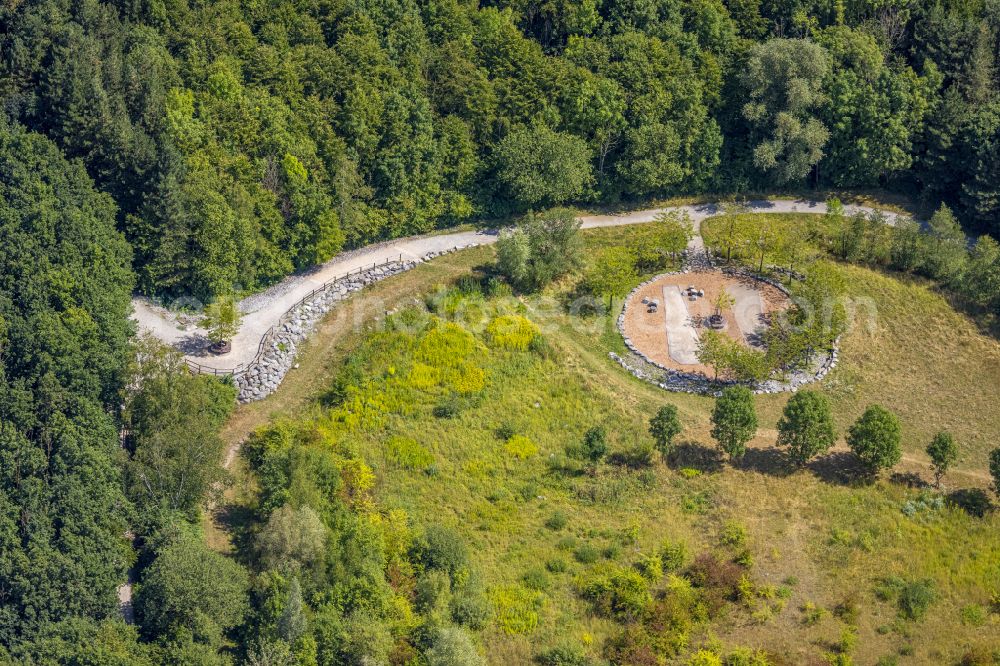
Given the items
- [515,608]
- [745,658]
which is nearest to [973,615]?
[745,658]

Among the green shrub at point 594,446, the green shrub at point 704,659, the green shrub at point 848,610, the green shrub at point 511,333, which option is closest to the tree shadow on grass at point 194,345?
the green shrub at point 511,333

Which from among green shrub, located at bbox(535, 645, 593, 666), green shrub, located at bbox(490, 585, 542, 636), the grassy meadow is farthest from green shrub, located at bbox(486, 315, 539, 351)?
green shrub, located at bbox(535, 645, 593, 666)

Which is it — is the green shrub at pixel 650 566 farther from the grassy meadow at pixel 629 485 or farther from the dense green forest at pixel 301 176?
the dense green forest at pixel 301 176

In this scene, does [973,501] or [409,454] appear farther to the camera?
[973,501]

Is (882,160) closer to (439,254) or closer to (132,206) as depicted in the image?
(439,254)

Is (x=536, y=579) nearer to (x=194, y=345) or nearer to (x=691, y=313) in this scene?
(x=194, y=345)

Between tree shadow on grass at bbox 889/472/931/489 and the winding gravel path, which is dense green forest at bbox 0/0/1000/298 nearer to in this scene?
the winding gravel path
